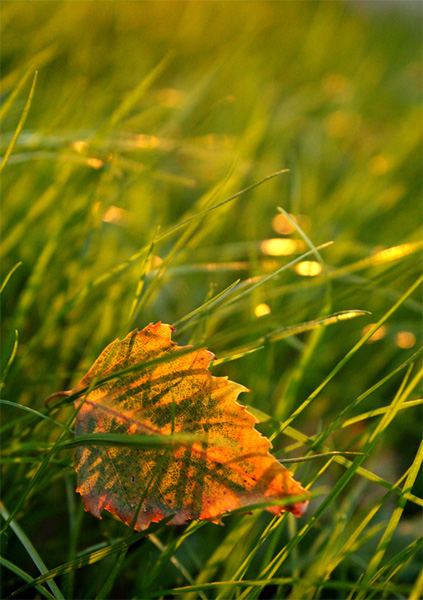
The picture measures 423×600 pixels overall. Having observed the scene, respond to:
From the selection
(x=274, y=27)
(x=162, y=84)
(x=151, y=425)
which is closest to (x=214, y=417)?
(x=151, y=425)

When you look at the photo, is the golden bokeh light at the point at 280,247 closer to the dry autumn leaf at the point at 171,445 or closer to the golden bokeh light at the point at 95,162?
the golden bokeh light at the point at 95,162

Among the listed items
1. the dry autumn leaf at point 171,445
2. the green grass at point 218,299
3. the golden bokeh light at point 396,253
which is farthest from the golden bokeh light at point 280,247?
the dry autumn leaf at point 171,445

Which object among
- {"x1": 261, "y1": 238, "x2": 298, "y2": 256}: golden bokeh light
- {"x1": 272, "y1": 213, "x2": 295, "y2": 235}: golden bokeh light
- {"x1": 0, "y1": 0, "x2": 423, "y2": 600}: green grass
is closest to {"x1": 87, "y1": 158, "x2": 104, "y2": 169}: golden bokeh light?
{"x1": 0, "y1": 0, "x2": 423, "y2": 600}: green grass

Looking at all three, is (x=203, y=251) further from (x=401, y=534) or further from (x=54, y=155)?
(x=401, y=534)

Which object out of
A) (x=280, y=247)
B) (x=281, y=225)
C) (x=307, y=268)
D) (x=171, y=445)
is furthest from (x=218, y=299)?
(x=281, y=225)

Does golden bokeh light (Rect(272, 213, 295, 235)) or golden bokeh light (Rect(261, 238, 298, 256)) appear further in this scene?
golden bokeh light (Rect(272, 213, 295, 235))

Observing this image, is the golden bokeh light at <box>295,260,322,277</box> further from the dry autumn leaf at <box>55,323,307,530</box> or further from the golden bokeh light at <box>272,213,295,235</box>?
the golden bokeh light at <box>272,213,295,235</box>
